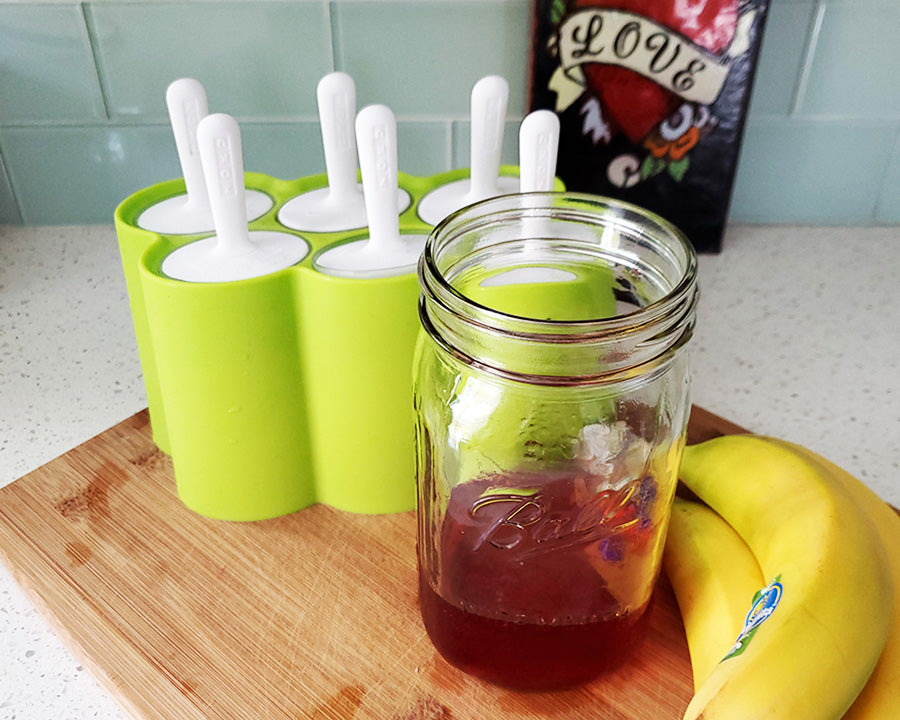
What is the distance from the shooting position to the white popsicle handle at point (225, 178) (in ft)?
1.32

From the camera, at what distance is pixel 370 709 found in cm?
38

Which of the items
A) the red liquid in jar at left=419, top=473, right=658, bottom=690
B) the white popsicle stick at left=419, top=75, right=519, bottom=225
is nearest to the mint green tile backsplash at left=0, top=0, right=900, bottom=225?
the white popsicle stick at left=419, top=75, right=519, bottom=225

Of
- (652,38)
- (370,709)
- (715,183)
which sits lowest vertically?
(370,709)

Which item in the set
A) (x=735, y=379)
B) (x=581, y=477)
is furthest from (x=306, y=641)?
(x=735, y=379)

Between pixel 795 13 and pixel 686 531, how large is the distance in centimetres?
53

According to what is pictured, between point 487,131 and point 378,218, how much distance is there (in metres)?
0.09

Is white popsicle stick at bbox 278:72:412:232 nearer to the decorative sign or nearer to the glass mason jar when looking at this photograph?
the glass mason jar

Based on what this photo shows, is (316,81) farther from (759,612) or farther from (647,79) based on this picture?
(759,612)

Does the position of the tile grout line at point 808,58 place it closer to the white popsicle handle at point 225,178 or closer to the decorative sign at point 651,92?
the decorative sign at point 651,92

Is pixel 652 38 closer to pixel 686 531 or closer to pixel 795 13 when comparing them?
pixel 795 13

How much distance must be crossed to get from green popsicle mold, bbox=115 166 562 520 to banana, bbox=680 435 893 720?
0.63 ft

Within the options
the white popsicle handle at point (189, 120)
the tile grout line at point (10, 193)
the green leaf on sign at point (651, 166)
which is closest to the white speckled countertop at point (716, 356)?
the tile grout line at point (10, 193)

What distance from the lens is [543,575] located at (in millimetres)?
381

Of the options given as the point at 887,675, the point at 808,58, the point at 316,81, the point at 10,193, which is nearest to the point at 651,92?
the point at 808,58
